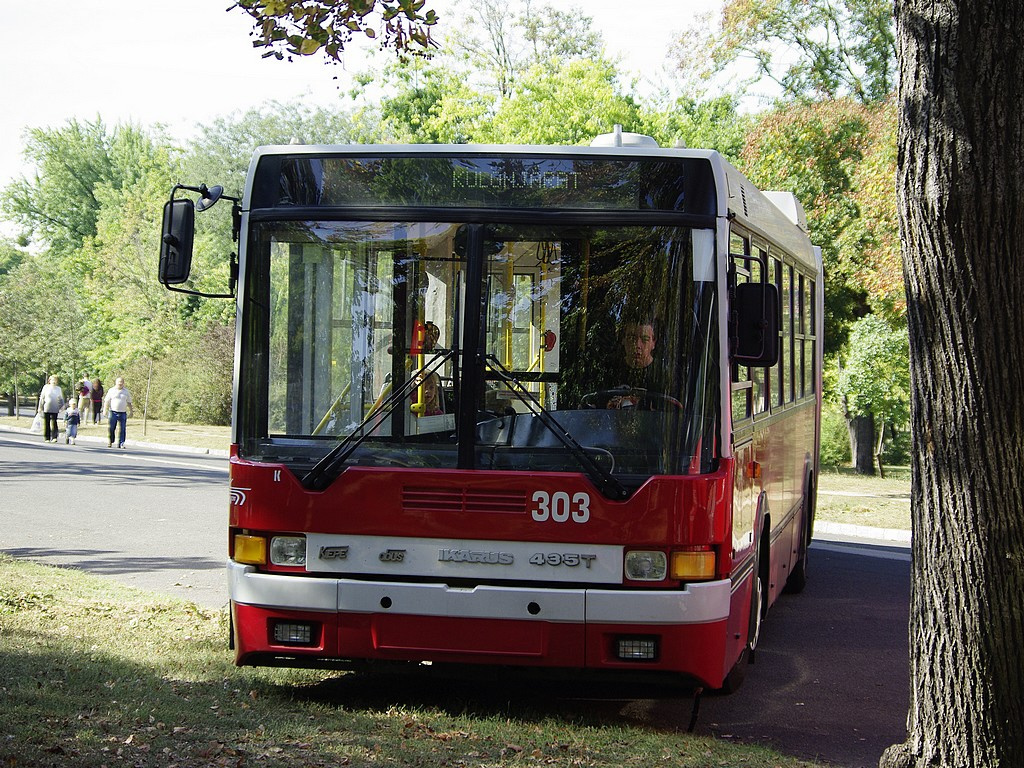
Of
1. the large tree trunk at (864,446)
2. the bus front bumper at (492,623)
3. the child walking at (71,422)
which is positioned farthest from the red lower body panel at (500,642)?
the child walking at (71,422)

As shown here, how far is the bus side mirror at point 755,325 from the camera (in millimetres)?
6547

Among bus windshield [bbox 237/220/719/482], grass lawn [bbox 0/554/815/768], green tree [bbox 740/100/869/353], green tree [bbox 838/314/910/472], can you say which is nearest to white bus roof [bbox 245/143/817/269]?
bus windshield [bbox 237/220/719/482]

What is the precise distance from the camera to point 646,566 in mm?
6277

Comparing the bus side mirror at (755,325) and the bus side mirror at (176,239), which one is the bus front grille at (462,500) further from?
the bus side mirror at (176,239)

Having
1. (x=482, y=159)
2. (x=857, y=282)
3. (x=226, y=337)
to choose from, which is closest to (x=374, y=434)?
(x=482, y=159)

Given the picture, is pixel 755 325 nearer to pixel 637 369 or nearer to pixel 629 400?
pixel 637 369

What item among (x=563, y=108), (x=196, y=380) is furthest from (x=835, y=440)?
(x=196, y=380)

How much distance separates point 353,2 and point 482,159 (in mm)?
2082

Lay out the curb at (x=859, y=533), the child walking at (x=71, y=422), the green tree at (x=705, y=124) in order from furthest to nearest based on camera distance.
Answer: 1. the green tree at (x=705, y=124)
2. the child walking at (x=71, y=422)
3. the curb at (x=859, y=533)

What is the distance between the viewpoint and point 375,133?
46500 mm

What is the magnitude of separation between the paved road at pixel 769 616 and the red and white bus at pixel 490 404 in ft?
2.16

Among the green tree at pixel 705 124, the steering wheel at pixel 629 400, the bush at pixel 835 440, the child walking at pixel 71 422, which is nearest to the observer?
the steering wheel at pixel 629 400

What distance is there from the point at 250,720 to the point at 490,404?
1880 mm

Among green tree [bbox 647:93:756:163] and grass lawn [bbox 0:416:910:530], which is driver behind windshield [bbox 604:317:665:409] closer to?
grass lawn [bbox 0:416:910:530]
